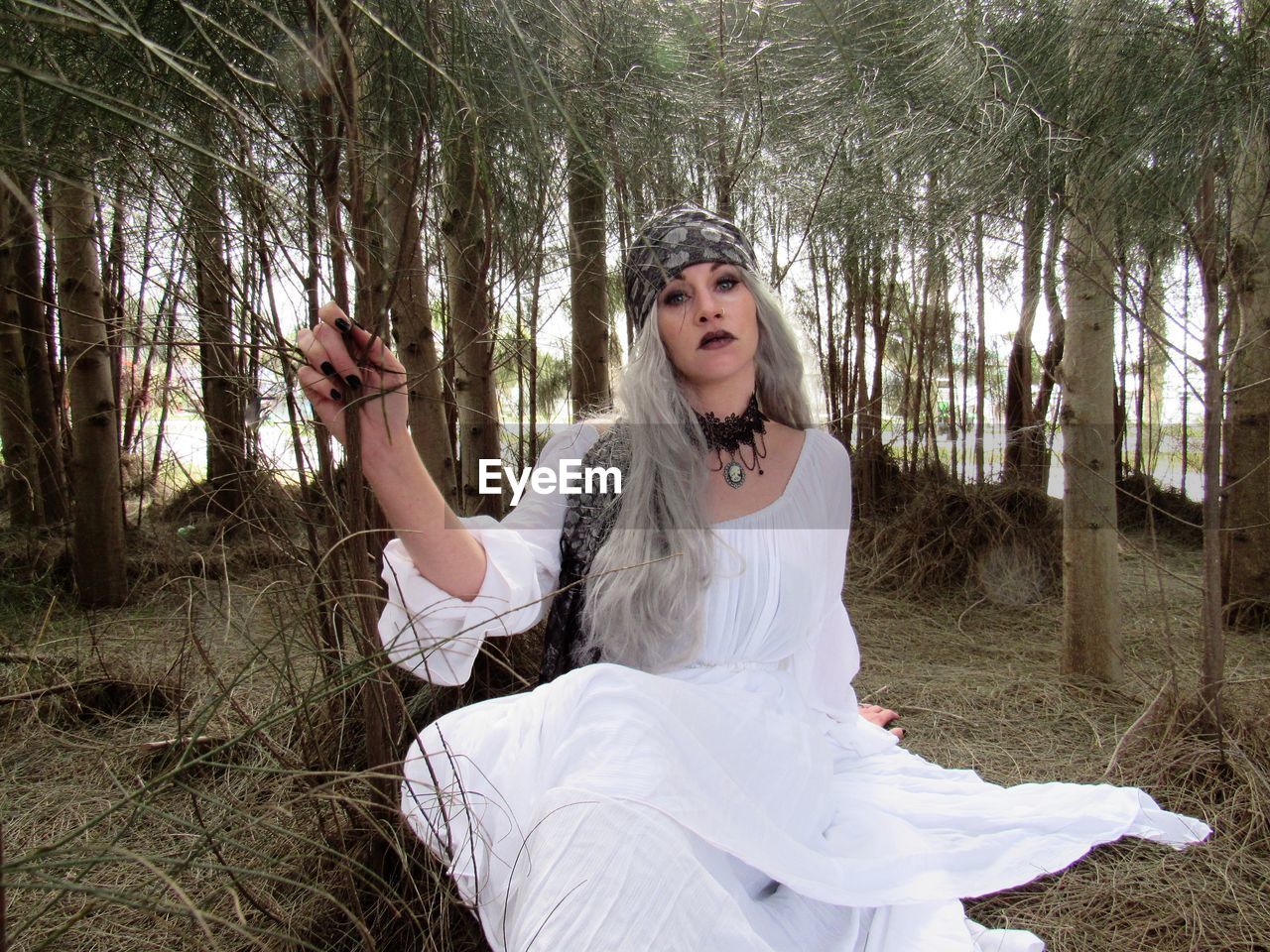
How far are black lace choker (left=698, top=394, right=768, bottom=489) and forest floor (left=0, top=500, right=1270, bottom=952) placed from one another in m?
0.66

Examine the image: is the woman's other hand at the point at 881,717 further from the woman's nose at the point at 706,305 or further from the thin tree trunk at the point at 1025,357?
the thin tree trunk at the point at 1025,357

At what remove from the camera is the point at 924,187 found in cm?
233

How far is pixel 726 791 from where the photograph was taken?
3.34 ft

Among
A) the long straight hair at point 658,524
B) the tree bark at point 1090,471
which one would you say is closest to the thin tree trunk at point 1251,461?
the tree bark at point 1090,471

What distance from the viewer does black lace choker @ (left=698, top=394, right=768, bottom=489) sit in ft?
4.56

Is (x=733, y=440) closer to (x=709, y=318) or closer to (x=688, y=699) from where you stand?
(x=709, y=318)

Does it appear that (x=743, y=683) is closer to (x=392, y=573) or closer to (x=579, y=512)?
(x=579, y=512)

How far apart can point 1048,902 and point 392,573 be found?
3.56 feet

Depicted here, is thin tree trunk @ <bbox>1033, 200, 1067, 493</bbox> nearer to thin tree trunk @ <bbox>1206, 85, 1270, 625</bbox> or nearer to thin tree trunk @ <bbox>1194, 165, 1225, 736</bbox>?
thin tree trunk @ <bbox>1194, 165, 1225, 736</bbox>

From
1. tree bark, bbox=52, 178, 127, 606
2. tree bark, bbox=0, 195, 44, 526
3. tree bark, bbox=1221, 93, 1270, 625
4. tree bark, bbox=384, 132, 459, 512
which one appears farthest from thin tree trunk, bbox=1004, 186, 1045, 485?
tree bark, bbox=0, 195, 44, 526

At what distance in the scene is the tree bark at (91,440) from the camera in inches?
95.0

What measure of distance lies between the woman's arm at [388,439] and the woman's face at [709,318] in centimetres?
48

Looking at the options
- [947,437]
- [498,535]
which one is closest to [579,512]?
[498,535]

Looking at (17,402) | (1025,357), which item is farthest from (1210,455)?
(17,402)
